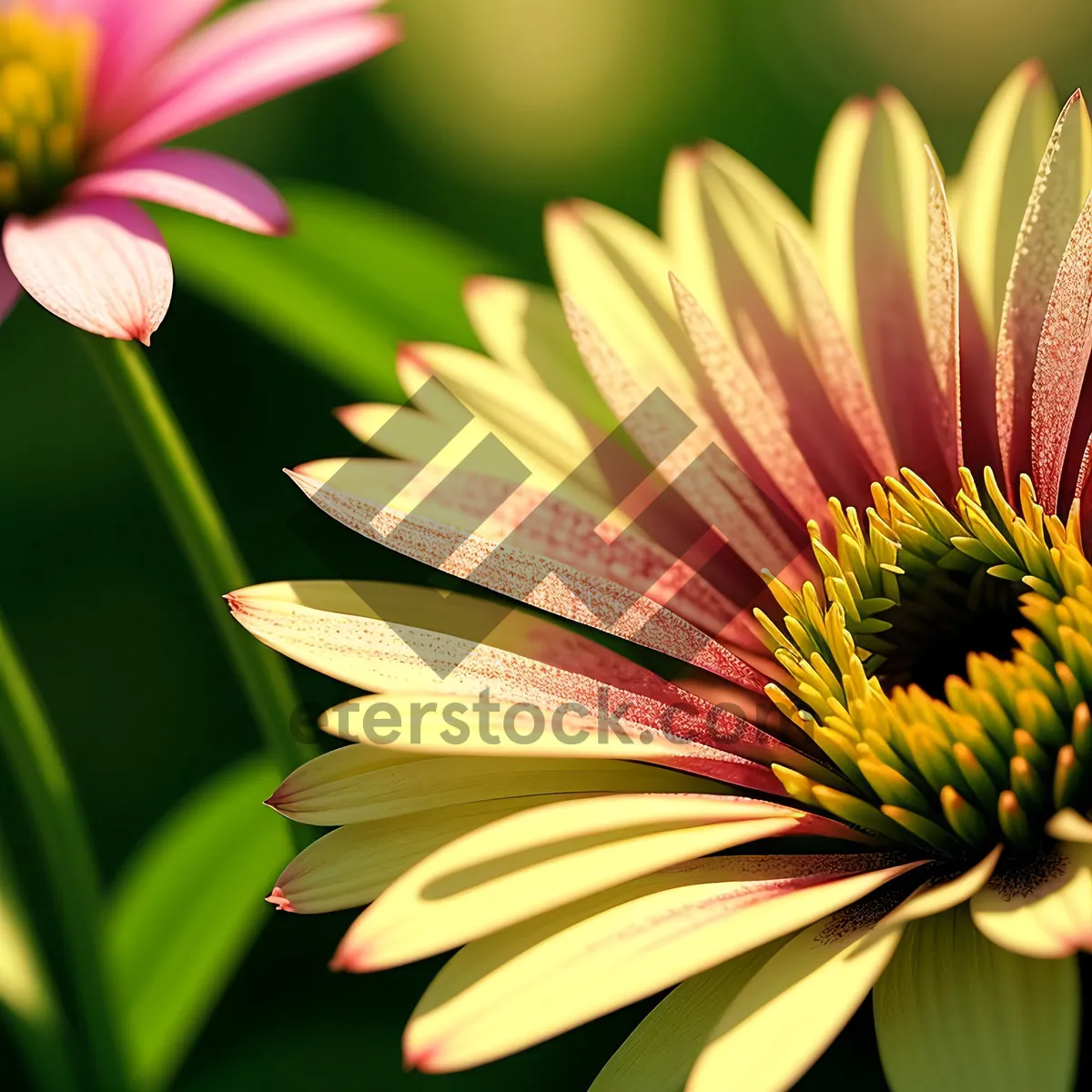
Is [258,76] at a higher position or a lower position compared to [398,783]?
higher

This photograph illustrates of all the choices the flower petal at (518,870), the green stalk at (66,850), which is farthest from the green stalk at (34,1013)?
the flower petal at (518,870)

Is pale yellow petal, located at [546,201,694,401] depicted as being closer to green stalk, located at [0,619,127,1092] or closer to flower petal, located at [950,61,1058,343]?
flower petal, located at [950,61,1058,343]

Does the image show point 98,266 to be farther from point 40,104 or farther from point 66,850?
point 66,850

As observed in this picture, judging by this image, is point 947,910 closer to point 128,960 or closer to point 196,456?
point 128,960

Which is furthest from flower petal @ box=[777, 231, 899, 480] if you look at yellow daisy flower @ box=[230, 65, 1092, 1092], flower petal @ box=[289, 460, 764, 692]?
flower petal @ box=[289, 460, 764, 692]

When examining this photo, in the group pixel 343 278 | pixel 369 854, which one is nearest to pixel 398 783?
pixel 369 854

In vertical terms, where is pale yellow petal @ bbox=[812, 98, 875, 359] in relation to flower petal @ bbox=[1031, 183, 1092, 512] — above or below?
above
